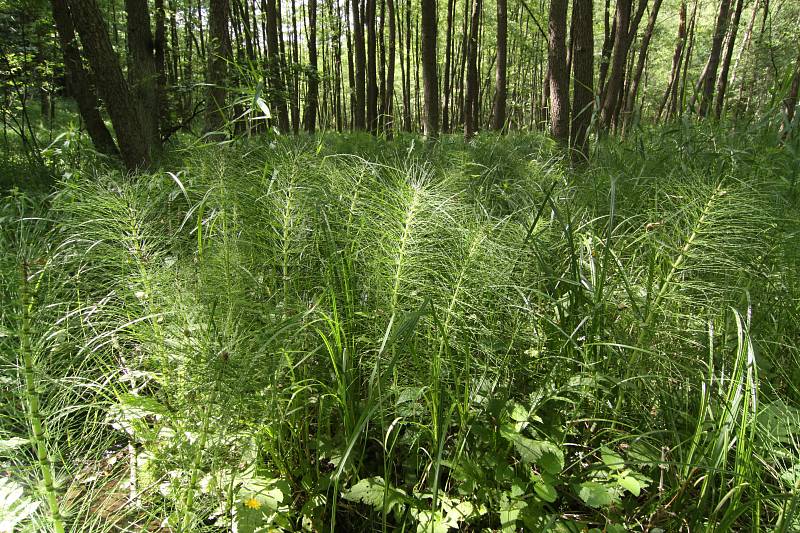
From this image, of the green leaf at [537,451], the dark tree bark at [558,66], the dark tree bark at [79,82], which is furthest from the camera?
the dark tree bark at [558,66]

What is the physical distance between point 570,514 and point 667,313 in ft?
2.37

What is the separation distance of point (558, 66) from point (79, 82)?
5.19 meters

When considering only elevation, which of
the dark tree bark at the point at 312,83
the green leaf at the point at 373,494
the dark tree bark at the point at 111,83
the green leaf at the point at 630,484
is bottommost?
the green leaf at the point at 373,494

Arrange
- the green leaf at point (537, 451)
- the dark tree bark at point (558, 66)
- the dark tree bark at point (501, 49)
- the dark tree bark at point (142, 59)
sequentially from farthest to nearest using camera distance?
the dark tree bark at point (501, 49)
the dark tree bark at point (558, 66)
the dark tree bark at point (142, 59)
the green leaf at point (537, 451)

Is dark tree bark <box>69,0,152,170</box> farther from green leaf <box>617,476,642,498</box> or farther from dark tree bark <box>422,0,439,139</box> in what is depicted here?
green leaf <box>617,476,642,498</box>

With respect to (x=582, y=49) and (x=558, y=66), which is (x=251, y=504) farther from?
(x=582, y=49)

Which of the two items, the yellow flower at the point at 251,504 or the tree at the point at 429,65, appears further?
the tree at the point at 429,65

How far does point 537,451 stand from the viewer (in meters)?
1.34

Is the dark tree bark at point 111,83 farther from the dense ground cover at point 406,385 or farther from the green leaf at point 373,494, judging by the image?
the green leaf at point 373,494

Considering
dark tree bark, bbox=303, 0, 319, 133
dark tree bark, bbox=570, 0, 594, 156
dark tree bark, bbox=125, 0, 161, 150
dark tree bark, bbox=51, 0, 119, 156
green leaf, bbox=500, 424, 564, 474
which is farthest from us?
dark tree bark, bbox=303, 0, 319, 133

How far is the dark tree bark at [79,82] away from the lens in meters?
4.59

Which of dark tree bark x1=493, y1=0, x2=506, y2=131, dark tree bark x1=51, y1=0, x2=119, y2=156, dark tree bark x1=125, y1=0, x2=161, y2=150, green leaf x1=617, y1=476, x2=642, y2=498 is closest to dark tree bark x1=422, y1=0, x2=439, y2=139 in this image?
dark tree bark x1=493, y1=0, x2=506, y2=131

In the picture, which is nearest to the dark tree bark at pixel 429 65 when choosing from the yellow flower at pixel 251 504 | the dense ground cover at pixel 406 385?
the dense ground cover at pixel 406 385

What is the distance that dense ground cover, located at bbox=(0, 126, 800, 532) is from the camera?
3.90 ft
